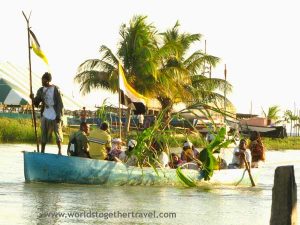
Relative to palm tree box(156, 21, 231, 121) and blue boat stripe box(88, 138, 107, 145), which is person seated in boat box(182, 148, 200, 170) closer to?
blue boat stripe box(88, 138, 107, 145)

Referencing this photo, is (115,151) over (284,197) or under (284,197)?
over

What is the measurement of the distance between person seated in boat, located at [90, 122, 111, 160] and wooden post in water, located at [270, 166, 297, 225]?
9.68 metres

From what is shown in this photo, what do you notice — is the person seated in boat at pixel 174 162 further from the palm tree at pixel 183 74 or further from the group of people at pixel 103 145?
the palm tree at pixel 183 74

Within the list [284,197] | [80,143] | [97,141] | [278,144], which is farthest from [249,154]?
[278,144]

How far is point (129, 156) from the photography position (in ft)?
60.3

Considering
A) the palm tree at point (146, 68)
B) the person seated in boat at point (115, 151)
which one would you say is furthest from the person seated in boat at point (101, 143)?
the palm tree at point (146, 68)

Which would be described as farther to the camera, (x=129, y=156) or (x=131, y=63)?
(x=131, y=63)

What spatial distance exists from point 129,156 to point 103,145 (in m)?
0.70

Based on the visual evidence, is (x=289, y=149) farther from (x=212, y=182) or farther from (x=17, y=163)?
(x=212, y=182)

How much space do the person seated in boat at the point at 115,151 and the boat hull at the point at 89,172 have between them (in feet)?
1.26

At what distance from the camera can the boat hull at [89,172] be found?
17.2 meters

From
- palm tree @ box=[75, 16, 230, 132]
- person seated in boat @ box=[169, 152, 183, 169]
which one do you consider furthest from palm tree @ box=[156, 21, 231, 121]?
person seated in boat @ box=[169, 152, 183, 169]

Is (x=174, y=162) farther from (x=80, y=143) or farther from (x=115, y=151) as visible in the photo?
(x=80, y=143)

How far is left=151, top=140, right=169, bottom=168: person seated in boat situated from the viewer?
18.5 meters
